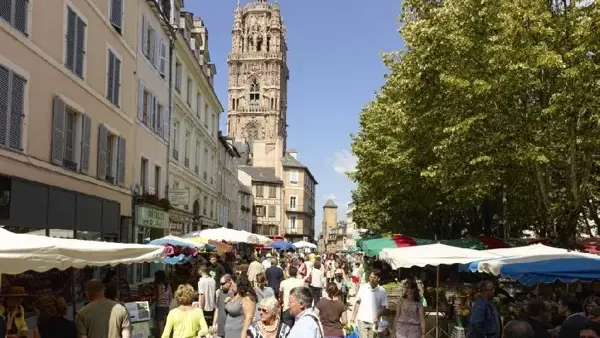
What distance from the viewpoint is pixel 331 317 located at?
870cm

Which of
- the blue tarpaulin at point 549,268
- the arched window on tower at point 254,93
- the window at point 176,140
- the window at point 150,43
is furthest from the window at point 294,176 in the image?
the blue tarpaulin at point 549,268

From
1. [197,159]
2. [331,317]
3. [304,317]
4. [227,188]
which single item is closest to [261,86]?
[227,188]

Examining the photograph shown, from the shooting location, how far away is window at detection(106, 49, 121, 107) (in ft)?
62.3

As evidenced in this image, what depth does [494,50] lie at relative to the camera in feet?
54.1

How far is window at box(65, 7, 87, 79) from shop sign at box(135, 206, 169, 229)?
22.9 feet

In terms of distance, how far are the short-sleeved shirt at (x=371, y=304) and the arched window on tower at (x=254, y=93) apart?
105 m

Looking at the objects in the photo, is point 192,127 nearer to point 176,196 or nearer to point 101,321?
point 176,196

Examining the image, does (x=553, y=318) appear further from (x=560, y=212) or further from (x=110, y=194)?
(x=110, y=194)

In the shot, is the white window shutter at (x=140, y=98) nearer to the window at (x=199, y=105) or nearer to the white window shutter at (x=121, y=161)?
the white window shutter at (x=121, y=161)

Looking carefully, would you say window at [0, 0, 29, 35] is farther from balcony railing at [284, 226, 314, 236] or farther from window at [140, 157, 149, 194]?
balcony railing at [284, 226, 314, 236]

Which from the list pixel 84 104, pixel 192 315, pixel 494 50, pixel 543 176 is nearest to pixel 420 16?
pixel 494 50

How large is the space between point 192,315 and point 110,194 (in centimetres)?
1241

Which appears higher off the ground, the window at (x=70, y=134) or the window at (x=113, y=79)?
the window at (x=113, y=79)

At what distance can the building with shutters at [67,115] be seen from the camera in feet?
42.0
